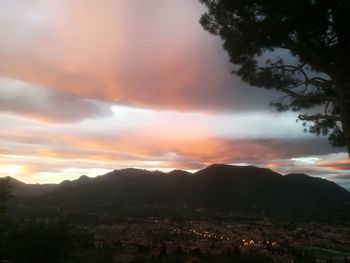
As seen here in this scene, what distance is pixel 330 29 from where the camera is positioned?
60.0 feet

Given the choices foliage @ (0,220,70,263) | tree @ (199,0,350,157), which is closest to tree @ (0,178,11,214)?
foliage @ (0,220,70,263)

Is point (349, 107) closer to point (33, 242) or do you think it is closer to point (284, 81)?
point (284, 81)

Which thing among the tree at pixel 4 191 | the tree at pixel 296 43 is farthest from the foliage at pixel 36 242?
the tree at pixel 296 43

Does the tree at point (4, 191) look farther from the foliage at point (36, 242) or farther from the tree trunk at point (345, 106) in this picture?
the tree trunk at point (345, 106)

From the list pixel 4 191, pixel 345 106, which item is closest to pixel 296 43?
pixel 345 106

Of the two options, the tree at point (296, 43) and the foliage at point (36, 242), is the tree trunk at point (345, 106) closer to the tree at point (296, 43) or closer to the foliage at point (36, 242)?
the tree at point (296, 43)

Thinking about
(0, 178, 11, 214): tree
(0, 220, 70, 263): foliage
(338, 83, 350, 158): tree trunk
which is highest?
(338, 83, 350, 158): tree trunk

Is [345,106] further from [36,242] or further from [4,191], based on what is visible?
[36,242]

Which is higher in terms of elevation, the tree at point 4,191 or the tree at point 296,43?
the tree at point 296,43

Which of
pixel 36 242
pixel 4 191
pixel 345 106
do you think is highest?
pixel 345 106

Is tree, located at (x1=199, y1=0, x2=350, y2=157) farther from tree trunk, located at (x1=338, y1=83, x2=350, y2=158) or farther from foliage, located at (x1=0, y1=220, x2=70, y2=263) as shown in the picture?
foliage, located at (x1=0, y1=220, x2=70, y2=263)

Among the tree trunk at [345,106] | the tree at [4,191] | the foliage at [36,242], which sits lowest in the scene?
the foliage at [36,242]

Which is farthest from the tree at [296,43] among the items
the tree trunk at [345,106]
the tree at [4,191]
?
the tree at [4,191]

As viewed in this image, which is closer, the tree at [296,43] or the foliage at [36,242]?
the tree at [296,43]
